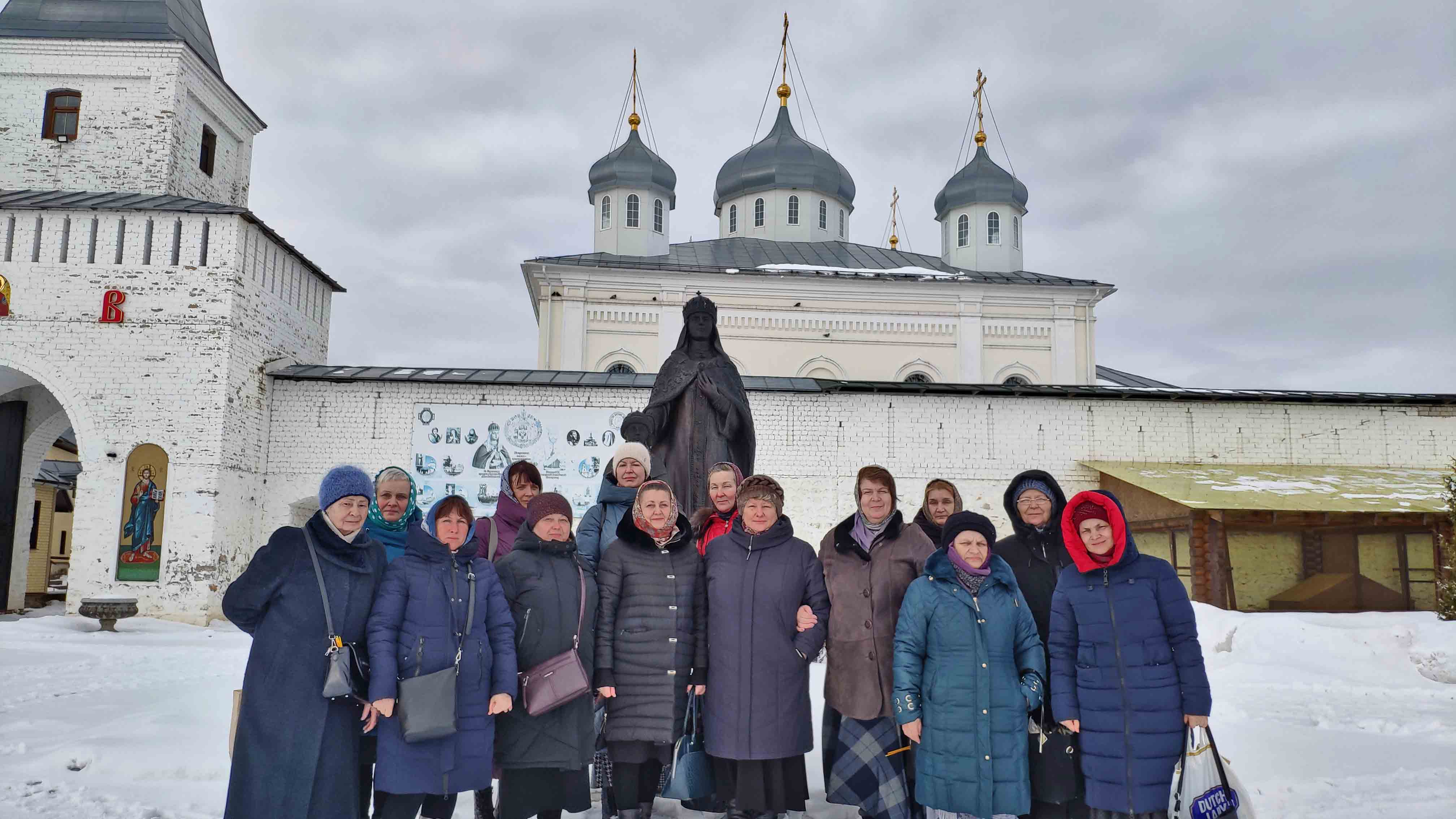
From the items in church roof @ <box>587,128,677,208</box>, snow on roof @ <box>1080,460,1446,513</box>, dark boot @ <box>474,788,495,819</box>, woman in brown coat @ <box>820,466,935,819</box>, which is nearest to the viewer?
woman in brown coat @ <box>820,466,935,819</box>

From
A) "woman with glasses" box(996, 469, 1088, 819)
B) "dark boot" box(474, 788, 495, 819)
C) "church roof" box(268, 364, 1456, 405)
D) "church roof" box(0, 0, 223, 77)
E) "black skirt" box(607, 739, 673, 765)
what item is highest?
"church roof" box(0, 0, 223, 77)

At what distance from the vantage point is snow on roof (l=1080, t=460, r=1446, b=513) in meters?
13.0

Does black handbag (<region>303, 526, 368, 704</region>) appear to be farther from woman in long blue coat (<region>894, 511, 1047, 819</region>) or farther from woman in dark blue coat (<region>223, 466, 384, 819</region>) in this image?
woman in long blue coat (<region>894, 511, 1047, 819</region>)

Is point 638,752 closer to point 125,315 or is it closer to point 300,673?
point 300,673

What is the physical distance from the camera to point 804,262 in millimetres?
23703

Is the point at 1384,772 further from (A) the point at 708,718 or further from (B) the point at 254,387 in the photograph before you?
(B) the point at 254,387

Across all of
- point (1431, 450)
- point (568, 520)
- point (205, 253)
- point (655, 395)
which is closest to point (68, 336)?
point (205, 253)

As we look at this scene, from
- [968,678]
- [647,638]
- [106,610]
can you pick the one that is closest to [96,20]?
[106,610]

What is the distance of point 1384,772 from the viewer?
5.02 m

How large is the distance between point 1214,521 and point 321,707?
12943 mm

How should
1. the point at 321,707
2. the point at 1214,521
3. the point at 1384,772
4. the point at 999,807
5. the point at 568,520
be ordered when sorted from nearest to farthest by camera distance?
the point at 321,707 → the point at 999,807 → the point at 568,520 → the point at 1384,772 → the point at 1214,521

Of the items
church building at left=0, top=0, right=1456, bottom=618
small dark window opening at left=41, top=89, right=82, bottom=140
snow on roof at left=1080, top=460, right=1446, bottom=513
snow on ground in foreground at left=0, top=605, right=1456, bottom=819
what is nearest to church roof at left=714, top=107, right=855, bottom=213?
church building at left=0, top=0, right=1456, bottom=618

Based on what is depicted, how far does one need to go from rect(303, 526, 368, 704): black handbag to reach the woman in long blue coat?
192 cm

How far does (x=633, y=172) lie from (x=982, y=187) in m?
9.49
